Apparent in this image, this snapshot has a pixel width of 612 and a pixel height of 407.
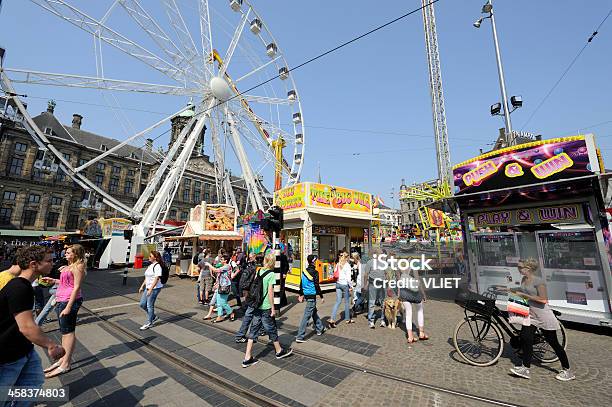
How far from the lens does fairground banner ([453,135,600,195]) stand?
690 centimetres

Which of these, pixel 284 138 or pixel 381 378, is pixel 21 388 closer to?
pixel 381 378

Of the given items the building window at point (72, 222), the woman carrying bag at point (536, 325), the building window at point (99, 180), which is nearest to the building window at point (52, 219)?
the building window at point (72, 222)

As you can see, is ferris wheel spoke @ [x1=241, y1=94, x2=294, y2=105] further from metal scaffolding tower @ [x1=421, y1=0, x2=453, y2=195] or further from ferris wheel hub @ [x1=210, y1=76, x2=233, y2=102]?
metal scaffolding tower @ [x1=421, y1=0, x2=453, y2=195]

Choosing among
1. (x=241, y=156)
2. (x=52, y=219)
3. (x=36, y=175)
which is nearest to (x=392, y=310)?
(x=241, y=156)

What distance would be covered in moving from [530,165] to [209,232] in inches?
676

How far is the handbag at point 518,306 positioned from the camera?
4.42m

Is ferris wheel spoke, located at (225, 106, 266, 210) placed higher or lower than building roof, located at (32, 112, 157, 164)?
lower

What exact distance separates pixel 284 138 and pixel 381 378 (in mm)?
21187

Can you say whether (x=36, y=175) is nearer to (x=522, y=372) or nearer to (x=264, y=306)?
(x=264, y=306)

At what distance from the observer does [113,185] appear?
175ft

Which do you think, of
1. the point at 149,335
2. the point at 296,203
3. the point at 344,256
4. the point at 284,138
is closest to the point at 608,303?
the point at 344,256

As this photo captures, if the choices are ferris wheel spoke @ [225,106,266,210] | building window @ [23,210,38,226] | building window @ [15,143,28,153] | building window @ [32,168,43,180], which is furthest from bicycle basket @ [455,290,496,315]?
building window @ [15,143,28,153]

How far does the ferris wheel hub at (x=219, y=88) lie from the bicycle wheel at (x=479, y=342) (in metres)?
21.8

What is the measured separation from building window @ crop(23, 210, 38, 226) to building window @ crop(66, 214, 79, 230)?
4345mm
